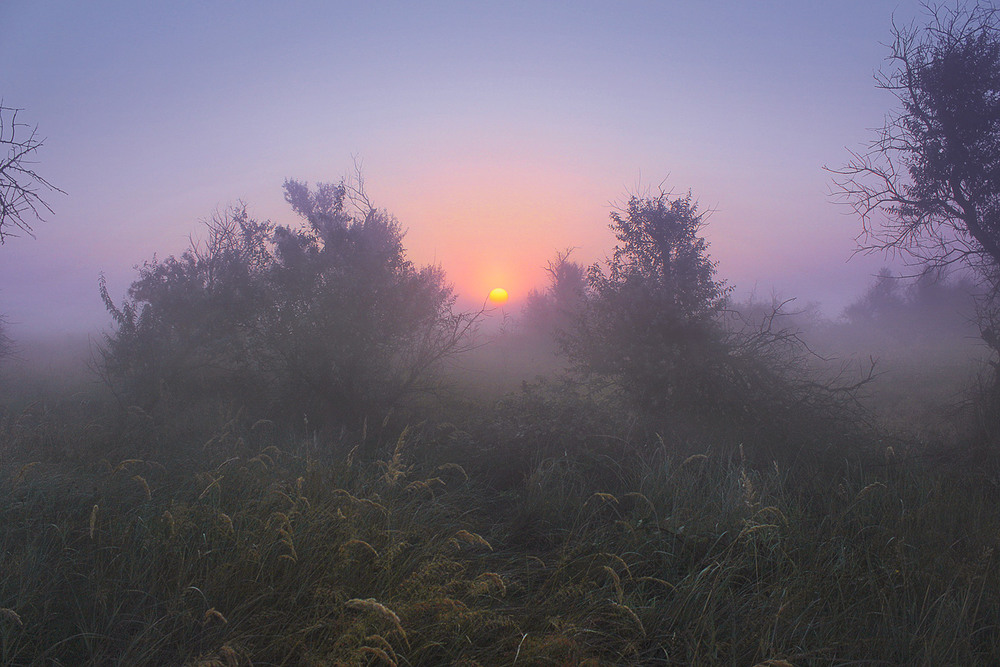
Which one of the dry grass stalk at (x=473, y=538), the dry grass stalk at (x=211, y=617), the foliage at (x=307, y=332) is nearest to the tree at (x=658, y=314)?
the foliage at (x=307, y=332)

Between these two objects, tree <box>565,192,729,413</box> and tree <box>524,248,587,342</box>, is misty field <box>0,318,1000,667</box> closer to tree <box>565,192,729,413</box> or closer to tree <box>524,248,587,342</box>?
tree <box>565,192,729,413</box>

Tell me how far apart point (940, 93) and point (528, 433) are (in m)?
9.08

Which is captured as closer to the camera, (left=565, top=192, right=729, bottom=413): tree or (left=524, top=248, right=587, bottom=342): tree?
(left=565, top=192, right=729, bottom=413): tree

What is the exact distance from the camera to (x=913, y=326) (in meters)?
31.4

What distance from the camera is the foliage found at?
31.0 feet

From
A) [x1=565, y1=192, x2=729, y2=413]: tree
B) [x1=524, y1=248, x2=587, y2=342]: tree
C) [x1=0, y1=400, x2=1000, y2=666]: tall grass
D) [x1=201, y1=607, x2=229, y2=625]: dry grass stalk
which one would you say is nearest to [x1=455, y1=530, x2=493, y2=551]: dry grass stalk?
[x1=0, y1=400, x2=1000, y2=666]: tall grass

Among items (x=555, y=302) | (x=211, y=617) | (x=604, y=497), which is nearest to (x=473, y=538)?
(x=211, y=617)

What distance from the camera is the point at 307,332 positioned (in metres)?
9.71

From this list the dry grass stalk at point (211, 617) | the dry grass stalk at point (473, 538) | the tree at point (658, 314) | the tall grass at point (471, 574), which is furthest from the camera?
the tree at point (658, 314)

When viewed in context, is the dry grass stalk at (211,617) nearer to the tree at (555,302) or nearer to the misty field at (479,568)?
the misty field at (479,568)

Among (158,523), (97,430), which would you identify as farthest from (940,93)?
(97,430)

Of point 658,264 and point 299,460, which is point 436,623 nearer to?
point 299,460

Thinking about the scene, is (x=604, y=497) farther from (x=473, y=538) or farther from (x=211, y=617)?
(x=211, y=617)

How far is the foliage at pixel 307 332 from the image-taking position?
9461 millimetres
